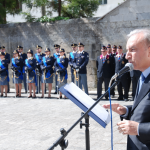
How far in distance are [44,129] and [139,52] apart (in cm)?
371

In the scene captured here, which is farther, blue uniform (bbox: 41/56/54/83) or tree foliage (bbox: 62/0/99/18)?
tree foliage (bbox: 62/0/99/18)

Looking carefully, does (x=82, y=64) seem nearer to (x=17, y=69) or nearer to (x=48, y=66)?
(x=48, y=66)

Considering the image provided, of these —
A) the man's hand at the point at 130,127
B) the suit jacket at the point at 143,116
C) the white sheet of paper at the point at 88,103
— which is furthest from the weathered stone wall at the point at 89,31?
the man's hand at the point at 130,127

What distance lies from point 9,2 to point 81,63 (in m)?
5.59

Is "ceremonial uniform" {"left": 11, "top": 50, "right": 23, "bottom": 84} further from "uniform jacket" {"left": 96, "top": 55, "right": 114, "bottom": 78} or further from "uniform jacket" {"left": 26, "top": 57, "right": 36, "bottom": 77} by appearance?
"uniform jacket" {"left": 96, "top": 55, "right": 114, "bottom": 78}

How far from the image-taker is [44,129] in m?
5.29

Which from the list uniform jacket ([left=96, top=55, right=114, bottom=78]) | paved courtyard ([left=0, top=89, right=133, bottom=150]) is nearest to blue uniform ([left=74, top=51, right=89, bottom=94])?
uniform jacket ([left=96, top=55, right=114, bottom=78])

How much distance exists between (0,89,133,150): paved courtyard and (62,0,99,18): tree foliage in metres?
5.42

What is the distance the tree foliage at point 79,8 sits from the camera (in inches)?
458

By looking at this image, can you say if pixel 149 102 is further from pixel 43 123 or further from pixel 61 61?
pixel 61 61

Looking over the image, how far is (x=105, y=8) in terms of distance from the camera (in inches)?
840

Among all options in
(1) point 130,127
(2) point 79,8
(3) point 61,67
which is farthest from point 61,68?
(1) point 130,127

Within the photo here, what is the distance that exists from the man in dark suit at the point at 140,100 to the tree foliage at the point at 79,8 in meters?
9.93

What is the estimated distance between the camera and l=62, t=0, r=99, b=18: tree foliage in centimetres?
1163
